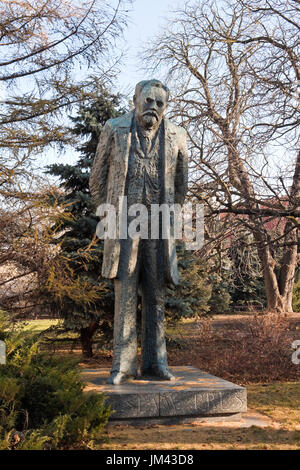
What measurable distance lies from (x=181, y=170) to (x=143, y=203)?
0.68 m

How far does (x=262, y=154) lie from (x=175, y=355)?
4.84 m

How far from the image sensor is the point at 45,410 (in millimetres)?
3771

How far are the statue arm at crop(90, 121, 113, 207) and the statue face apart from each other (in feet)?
1.36

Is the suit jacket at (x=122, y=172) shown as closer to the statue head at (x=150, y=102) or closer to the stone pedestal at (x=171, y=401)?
the statue head at (x=150, y=102)

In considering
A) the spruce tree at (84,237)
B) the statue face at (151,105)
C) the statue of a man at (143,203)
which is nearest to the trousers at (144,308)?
the statue of a man at (143,203)

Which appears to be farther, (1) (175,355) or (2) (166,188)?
(1) (175,355)

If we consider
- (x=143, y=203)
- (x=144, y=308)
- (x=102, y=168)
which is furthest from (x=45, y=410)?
(x=102, y=168)

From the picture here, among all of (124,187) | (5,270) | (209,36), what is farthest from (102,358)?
(209,36)

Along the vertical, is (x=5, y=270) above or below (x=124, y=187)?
below

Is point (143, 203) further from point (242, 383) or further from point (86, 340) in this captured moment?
point (86, 340)

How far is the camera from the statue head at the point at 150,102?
16.4 feet

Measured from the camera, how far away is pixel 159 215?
16.9 ft

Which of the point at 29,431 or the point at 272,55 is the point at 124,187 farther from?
the point at 272,55

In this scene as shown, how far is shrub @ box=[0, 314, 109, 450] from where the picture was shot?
3.44m
